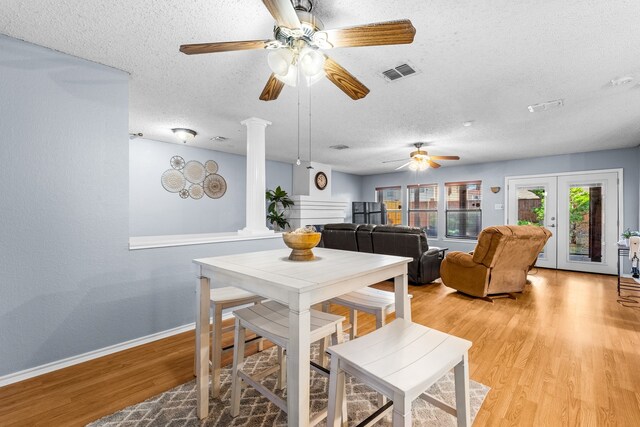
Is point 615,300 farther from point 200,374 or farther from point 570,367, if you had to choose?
point 200,374

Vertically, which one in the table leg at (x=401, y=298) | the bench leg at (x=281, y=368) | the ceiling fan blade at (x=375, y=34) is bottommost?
the bench leg at (x=281, y=368)

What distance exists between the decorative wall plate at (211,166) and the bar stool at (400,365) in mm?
4875

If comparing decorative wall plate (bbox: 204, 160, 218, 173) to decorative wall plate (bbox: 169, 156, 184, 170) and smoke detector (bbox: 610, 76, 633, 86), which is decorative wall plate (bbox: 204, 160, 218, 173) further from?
smoke detector (bbox: 610, 76, 633, 86)

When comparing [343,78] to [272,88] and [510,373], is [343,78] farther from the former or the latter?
[510,373]

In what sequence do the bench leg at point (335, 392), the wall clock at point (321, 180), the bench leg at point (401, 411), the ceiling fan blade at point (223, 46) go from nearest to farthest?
the bench leg at point (401, 411), the bench leg at point (335, 392), the ceiling fan blade at point (223, 46), the wall clock at point (321, 180)

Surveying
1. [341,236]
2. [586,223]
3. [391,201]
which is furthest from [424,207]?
[341,236]

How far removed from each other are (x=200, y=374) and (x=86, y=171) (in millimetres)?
1800

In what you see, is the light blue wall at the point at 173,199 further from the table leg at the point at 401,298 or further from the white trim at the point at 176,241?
the table leg at the point at 401,298

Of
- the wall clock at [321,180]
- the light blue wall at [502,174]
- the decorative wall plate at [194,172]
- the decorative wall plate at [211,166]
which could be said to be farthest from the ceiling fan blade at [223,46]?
the light blue wall at [502,174]

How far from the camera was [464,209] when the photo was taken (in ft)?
23.3

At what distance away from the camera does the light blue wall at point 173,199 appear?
4512 millimetres

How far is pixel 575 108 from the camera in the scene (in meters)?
3.15

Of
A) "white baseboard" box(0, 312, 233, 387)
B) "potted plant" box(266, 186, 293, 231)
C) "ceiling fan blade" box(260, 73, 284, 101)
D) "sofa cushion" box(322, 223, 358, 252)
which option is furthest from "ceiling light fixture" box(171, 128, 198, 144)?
"sofa cushion" box(322, 223, 358, 252)

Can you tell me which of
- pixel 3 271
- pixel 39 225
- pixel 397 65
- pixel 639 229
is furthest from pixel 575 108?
pixel 3 271
